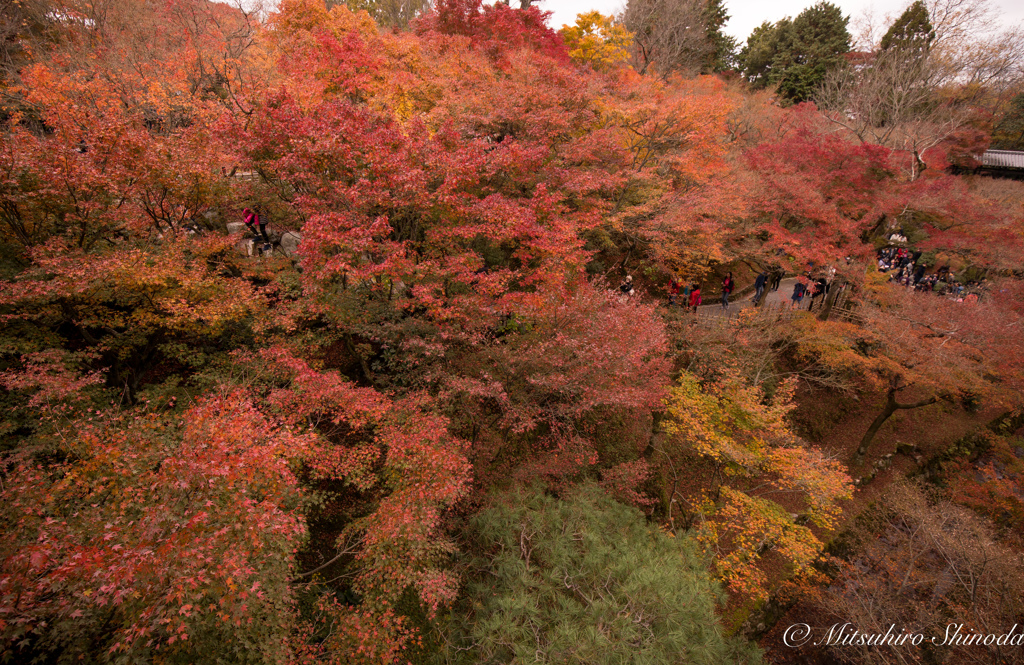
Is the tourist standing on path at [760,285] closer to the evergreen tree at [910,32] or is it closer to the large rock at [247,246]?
the evergreen tree at [910,32]

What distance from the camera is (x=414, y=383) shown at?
371 inches

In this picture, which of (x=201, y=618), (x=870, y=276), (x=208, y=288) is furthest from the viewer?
(x=870, y=276)

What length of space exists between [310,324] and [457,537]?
755 centimetres

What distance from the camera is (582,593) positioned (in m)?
6.44

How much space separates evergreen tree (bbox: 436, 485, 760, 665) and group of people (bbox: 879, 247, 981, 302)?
20204mm

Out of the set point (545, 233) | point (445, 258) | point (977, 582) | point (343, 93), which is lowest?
point (977, 582)

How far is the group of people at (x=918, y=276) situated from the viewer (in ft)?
64.5

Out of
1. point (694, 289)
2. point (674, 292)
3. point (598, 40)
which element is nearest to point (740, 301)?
point (694, 289)

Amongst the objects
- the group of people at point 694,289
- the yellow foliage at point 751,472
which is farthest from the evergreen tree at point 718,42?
the yellow foliage at point 751,472

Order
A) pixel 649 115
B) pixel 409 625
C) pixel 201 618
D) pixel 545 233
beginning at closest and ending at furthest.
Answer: pixel 201 618, pixel 409 625, pixel 545 233, pixel 649 115

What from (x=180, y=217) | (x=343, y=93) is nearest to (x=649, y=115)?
(x=343, y=93)

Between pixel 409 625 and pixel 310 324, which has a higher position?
pixel 310 324

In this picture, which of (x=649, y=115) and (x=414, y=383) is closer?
(x=414, y=383)

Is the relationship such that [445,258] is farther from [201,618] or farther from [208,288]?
[201,618]
